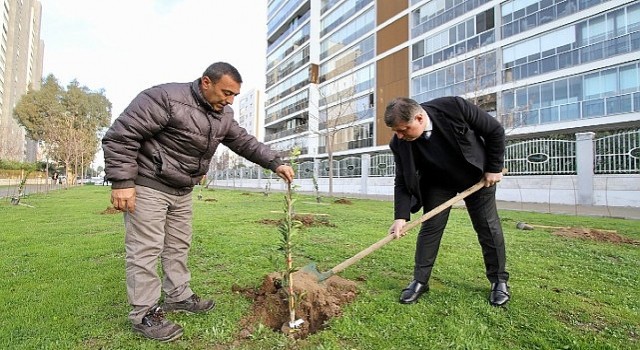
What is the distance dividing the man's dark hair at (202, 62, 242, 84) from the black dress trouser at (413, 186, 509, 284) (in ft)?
6.30

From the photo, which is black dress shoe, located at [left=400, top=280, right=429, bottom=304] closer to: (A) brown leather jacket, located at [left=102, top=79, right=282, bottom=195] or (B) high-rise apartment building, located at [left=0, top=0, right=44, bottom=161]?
(A) brown leather jacket, located at [left=102, top=79, right=282, bottom=195]

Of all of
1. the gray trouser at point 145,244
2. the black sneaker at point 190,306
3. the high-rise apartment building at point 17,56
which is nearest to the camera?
the gray trouser at point 145,244

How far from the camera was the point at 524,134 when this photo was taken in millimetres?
21938

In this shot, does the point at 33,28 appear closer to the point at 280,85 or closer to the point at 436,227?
the point at 280,85

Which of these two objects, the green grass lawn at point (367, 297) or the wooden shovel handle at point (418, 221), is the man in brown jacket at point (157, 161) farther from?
the wooden shovel handle at point (418, 221)

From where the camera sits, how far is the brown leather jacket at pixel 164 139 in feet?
7.90

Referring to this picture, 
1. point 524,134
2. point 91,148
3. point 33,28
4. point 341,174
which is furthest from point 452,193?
point 33,28

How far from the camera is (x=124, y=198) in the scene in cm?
241

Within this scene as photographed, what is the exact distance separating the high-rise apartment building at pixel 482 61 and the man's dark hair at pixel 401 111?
41.5 ft

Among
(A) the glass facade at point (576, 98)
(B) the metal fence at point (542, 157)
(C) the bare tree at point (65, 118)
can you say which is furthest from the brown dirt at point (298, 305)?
(C) the bare tree at point (65, 118)

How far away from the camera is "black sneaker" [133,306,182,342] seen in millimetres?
2434

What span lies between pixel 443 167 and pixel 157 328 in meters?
2.40

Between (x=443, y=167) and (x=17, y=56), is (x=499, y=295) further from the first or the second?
(x=17, y=56)

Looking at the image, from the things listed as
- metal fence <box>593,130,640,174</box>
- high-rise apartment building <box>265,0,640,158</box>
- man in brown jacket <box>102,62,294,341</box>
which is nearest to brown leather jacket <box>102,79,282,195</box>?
man in brown jacket <box>102,62,294,341</box>
